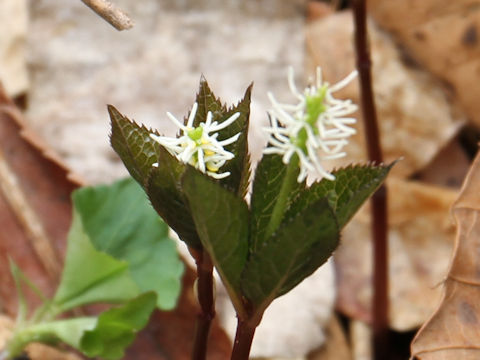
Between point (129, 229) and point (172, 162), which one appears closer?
point (172, 162)

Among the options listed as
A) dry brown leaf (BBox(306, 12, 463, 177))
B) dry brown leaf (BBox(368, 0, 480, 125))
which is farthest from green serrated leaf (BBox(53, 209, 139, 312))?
dry brown leaf (BBox(368, 0, 480, 125))

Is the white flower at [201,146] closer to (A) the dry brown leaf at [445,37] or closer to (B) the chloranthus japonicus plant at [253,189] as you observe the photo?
(B) the chloranthus japonicus plant at [253,189]

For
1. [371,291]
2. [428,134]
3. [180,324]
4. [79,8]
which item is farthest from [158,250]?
[79,8]

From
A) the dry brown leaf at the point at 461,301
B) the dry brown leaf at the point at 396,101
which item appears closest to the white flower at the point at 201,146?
the dry brown leaf at the point at 461,301

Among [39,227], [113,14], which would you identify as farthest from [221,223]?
[39,227]

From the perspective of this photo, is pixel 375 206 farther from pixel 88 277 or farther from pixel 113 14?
Answer: pixel 113 14

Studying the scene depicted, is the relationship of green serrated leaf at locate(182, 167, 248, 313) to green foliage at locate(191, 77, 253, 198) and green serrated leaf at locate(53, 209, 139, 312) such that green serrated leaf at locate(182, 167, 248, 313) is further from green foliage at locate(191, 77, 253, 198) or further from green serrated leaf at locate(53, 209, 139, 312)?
green serrated leaf at locate(53, 209, 139, 312)

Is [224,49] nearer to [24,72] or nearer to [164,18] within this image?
[164,18]
